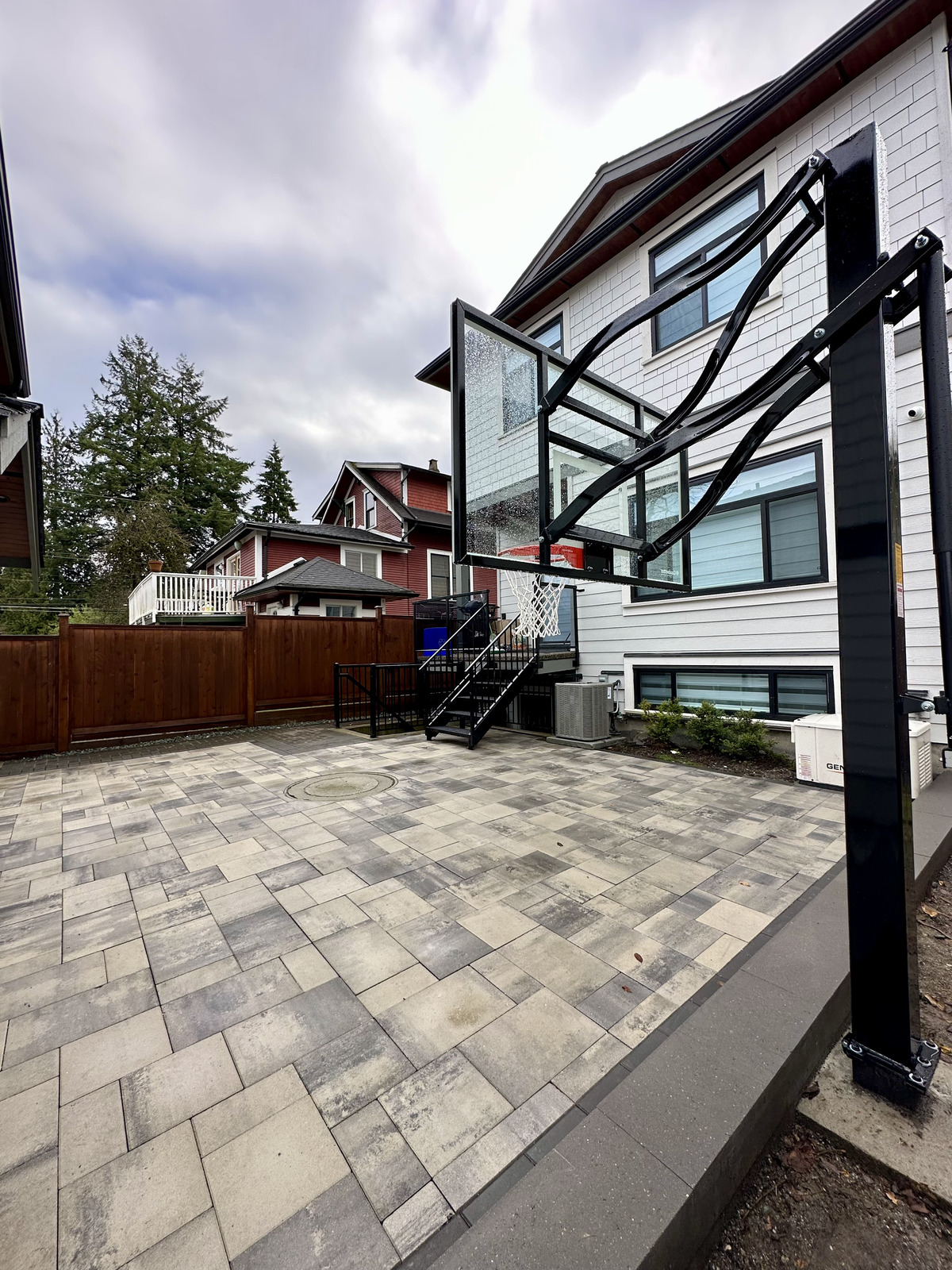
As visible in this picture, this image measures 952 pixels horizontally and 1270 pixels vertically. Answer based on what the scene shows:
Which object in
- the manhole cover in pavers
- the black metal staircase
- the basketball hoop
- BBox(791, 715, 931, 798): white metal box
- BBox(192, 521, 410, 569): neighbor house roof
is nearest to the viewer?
BBox(791, 715, 931, 798): white metal box

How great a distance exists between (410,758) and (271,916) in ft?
11.3

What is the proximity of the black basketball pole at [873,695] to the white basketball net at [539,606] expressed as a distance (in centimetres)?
571

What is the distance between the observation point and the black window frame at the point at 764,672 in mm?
5230

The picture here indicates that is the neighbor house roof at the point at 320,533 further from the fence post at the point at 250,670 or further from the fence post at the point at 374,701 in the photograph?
the fence post at the point at 374,701

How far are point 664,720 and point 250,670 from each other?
6271 millimetres

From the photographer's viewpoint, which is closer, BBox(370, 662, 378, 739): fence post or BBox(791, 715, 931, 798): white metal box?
BBox(791, 715, 931, 798): white metal box

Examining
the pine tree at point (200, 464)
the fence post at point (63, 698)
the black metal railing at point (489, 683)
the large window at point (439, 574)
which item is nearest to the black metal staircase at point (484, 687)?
the black metal railing at point (489, 683)

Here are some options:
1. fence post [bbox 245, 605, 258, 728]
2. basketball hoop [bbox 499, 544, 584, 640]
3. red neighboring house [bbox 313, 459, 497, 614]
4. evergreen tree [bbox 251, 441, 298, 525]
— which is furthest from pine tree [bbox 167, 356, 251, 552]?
basketball hoop [bbox 499, 544, 584, 640]

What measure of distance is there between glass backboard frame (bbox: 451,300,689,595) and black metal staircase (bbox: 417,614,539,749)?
3.65 meters

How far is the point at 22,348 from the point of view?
3836mm

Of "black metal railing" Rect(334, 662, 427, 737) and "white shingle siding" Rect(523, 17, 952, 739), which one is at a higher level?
"white shingle siding" Rect(523, 17, 952, 739)

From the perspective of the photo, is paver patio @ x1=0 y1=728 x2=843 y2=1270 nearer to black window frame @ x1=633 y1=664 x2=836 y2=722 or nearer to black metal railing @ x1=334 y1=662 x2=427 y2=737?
black window frame @ x1=633 y1=664 x2=836 y2=722

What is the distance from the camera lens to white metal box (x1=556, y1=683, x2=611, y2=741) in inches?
259

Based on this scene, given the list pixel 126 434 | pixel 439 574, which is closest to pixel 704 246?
pixel 439 574
